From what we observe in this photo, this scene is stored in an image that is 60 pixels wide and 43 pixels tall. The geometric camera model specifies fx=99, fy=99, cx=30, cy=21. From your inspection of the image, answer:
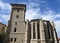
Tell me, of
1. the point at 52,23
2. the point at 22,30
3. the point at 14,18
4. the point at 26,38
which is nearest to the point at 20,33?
the point at 22,30

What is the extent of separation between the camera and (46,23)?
34156mm

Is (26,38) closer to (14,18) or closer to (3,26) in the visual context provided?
(14,18)

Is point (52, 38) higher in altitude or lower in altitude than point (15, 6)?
lower

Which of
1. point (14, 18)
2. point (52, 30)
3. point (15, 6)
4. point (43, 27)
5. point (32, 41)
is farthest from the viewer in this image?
point (15, 6)

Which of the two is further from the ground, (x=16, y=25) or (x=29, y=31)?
(x=16, y=25)

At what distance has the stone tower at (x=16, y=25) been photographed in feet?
107

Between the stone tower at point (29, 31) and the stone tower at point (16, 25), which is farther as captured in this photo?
the stone tower at point (16, 25)

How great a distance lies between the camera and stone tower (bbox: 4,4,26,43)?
32.6 meters

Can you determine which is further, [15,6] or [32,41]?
[15,6]

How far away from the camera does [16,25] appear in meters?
35.4

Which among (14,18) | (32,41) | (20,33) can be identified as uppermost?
(14,18)

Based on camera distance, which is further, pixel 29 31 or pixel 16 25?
pixel 16 25

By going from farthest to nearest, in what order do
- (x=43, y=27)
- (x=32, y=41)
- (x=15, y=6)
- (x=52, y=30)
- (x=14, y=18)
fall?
1. (x=15, y=6)
2. (x=14, y=18)
3. (x=52, y=30)
4. (x=43, y=27)
5. (x=32, y=41)

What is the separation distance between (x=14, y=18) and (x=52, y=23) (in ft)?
46.3
